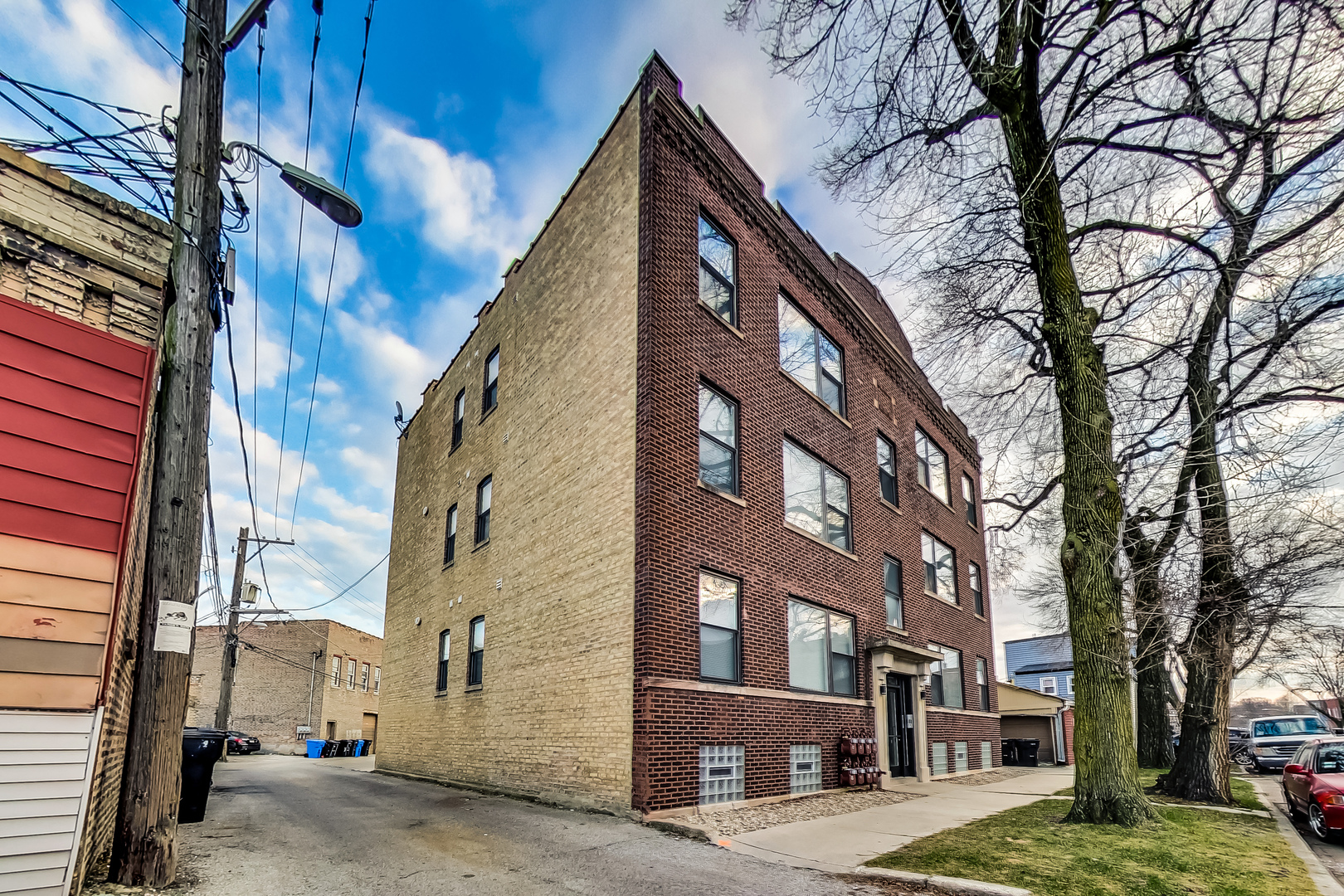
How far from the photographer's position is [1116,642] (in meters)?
10.2

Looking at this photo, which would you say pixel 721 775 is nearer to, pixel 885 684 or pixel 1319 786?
pixel 885 684

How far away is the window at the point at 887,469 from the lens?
19203 millimetres

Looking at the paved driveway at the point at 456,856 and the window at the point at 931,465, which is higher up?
the window at the point at 931,465

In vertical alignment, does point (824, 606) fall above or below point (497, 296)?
below

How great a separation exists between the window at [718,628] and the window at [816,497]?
2.44m

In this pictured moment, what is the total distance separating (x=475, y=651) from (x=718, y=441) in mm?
7499

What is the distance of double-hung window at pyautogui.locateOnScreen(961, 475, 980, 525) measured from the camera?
25.4 metres

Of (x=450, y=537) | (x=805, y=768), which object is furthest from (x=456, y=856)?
(x=450, y=537)

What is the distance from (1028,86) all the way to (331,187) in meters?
8.86

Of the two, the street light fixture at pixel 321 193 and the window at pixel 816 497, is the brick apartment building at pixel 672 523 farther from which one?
the street light fixture at pixel 321 193

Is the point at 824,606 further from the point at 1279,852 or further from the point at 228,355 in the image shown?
the point at 228,355

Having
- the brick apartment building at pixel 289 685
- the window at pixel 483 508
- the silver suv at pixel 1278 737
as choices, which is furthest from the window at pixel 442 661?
the brick apartment building at pixel 289 685

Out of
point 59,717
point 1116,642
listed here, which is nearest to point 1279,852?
point 1116,642

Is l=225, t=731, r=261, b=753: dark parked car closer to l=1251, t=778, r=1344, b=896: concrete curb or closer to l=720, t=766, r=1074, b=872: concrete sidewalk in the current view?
l=720, t=766, r=1074, b=872: concrete sidewalk
